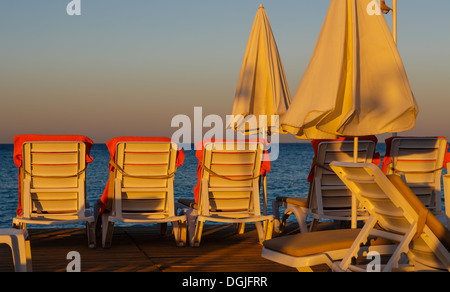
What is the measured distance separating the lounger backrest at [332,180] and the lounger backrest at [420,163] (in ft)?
1.03

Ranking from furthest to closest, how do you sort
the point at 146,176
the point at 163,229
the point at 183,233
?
1. the point at 163,229
2. the point at 183,233
3. the point at 146,176

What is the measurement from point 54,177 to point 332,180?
2893 mm

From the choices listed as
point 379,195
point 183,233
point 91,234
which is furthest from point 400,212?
point 91,234

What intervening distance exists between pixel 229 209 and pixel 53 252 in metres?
1.86

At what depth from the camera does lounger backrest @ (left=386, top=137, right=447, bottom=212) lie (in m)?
6.91

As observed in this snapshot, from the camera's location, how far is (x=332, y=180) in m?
6.76

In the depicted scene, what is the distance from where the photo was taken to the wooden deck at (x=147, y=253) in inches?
214

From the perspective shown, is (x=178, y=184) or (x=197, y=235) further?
(x=178, y=184)

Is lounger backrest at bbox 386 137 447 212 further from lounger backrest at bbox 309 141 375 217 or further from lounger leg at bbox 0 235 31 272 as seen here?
lounger leg at bbox 0 235 31 272

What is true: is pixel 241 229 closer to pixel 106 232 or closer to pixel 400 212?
pixel 106 232

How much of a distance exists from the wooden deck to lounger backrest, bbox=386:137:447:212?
71.2 inches

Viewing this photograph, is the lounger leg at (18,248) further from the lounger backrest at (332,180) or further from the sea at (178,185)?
the sea at (178,185)

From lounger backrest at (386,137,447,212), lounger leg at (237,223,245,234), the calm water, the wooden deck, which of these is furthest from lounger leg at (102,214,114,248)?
the calm water
